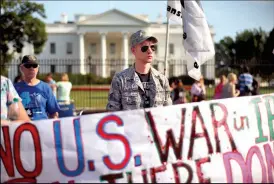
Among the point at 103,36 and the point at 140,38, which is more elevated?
the point at 103,36

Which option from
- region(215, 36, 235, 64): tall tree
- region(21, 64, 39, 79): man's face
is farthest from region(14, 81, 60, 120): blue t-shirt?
region(215, 36, 235, 64): tall tree

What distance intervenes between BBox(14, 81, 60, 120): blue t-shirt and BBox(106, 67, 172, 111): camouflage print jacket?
3.71ft

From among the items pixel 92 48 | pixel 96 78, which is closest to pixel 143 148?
pixel 96 78

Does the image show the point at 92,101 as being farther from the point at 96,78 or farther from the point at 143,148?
the point at 143,148

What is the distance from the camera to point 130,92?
4.86m

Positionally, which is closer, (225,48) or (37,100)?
(37,100)

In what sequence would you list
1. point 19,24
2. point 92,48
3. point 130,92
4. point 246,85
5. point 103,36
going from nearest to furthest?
point 130,92 → point 246,85 → point 19,24 → point 103,36 → point 92,48


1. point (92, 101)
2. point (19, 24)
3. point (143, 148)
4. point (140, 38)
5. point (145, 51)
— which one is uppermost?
point (19, 24)

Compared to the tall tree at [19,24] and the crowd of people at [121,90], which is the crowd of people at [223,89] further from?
the tall tree at [19,24]

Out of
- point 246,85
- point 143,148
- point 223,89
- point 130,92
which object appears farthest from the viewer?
point 246,85

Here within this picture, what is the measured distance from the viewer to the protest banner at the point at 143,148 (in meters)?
3.68

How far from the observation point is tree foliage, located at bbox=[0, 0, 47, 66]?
49.8 m

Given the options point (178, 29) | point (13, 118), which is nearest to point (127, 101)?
point (13, 118)

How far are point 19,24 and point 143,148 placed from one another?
50351 millimetres
